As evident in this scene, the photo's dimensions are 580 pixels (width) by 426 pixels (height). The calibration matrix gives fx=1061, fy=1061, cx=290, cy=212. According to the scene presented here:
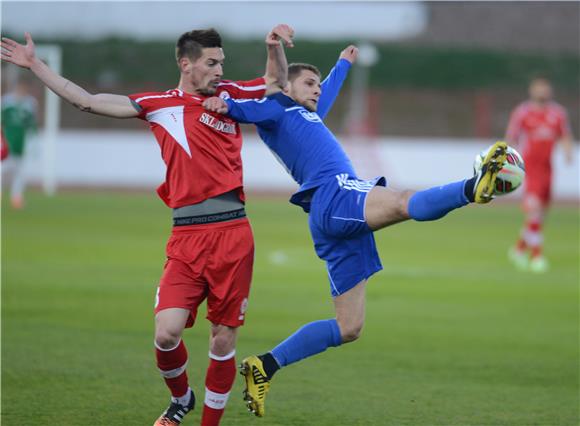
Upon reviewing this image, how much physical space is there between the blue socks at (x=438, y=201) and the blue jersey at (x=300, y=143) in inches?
31.5

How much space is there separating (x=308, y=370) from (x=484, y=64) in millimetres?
34750

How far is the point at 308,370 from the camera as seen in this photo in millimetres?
8781

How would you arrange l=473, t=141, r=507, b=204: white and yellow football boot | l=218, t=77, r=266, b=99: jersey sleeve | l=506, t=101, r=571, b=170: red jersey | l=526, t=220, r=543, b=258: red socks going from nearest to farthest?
1. l=473, t=141, r=507, b=204: white and yellow football boot
2. l=218, t=77, r=266, b=99: jersey sleeve
3. l=526, t=220, r=543, b=258: red socks
4. l=506, t=101, r=571, b=170: red jersey

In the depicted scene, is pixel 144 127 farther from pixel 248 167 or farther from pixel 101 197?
pixel 101 197

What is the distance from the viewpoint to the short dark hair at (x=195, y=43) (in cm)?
657

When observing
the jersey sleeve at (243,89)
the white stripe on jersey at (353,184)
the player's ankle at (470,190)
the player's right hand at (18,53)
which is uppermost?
the player's right hand at (18,53)

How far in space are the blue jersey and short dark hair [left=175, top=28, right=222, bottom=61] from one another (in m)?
0.43

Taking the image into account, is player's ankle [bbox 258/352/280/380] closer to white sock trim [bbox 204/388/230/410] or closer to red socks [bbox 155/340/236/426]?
red socks [bbox 155/340/236/426]

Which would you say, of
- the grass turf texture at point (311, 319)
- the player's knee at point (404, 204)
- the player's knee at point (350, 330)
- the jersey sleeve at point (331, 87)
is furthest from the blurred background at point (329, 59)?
the player's knee at point (404, 204)

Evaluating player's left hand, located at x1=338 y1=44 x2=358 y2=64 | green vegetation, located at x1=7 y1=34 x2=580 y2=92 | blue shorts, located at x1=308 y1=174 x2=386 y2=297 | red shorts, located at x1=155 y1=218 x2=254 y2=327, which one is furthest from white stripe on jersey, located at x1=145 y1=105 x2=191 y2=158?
green vegetation, located at x1=7 y1=34 x2=580 y2=92

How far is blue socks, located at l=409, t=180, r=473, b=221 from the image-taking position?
598cm

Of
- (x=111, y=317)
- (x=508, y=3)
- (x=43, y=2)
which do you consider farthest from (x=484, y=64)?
(x=111, y=317)

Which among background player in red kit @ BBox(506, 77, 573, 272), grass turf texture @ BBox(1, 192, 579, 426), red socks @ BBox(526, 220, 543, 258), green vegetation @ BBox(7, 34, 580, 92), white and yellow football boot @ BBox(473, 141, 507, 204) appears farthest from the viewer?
green vegetation @ BBox(7, 34, 580, 92)

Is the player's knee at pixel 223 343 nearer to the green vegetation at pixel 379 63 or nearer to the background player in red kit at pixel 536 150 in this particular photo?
the background player in red kit at pixel 536 150
